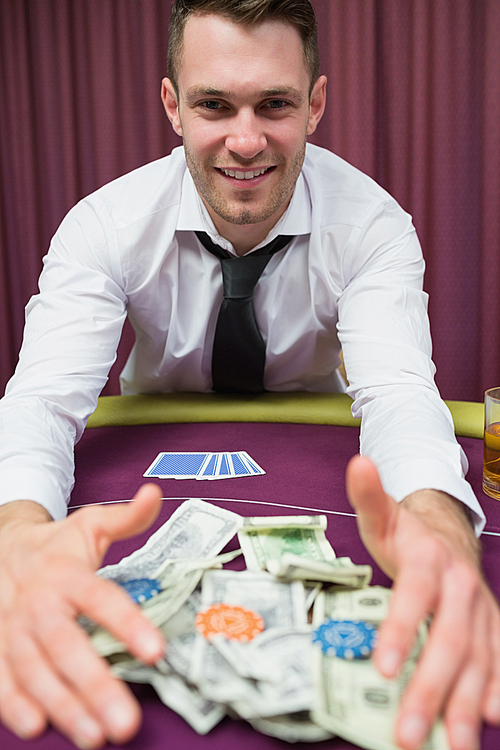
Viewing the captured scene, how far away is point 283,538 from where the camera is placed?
94 centimetres

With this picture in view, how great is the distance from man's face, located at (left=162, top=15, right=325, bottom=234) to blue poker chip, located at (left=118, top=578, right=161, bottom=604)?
3.34 feet

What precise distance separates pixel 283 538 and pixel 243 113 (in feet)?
3.15

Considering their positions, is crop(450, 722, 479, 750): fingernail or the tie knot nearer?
crop(450, 722, 479, 750): fingernail

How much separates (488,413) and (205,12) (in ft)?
3.43

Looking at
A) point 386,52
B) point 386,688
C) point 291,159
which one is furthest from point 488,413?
point 386,52

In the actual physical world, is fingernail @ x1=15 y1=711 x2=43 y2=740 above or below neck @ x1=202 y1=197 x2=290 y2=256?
below

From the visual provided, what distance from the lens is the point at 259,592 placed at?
79 centimetres

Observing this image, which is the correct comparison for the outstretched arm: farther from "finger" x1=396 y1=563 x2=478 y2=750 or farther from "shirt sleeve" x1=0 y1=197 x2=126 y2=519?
"shirt sleeve" x1=0 y1=197 x2=126 y2=519

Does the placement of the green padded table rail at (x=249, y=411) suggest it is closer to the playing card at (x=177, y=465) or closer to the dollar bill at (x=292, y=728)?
the playing card at (x=177, y=465)

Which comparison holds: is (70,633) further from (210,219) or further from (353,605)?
(210,219)

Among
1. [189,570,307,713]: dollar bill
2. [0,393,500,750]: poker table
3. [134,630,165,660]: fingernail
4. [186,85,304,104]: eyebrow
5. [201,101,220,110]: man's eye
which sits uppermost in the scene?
[186,85,304,104]: eyebrow

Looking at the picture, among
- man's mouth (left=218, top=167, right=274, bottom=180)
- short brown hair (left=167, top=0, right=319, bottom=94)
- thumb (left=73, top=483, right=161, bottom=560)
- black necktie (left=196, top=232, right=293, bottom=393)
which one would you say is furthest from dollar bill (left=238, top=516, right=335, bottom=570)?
short brown hair (left=167, top=0, right=319, bottom=94)

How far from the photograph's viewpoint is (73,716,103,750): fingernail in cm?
58

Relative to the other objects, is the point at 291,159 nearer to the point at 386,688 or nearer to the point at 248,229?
the point at 248,229
